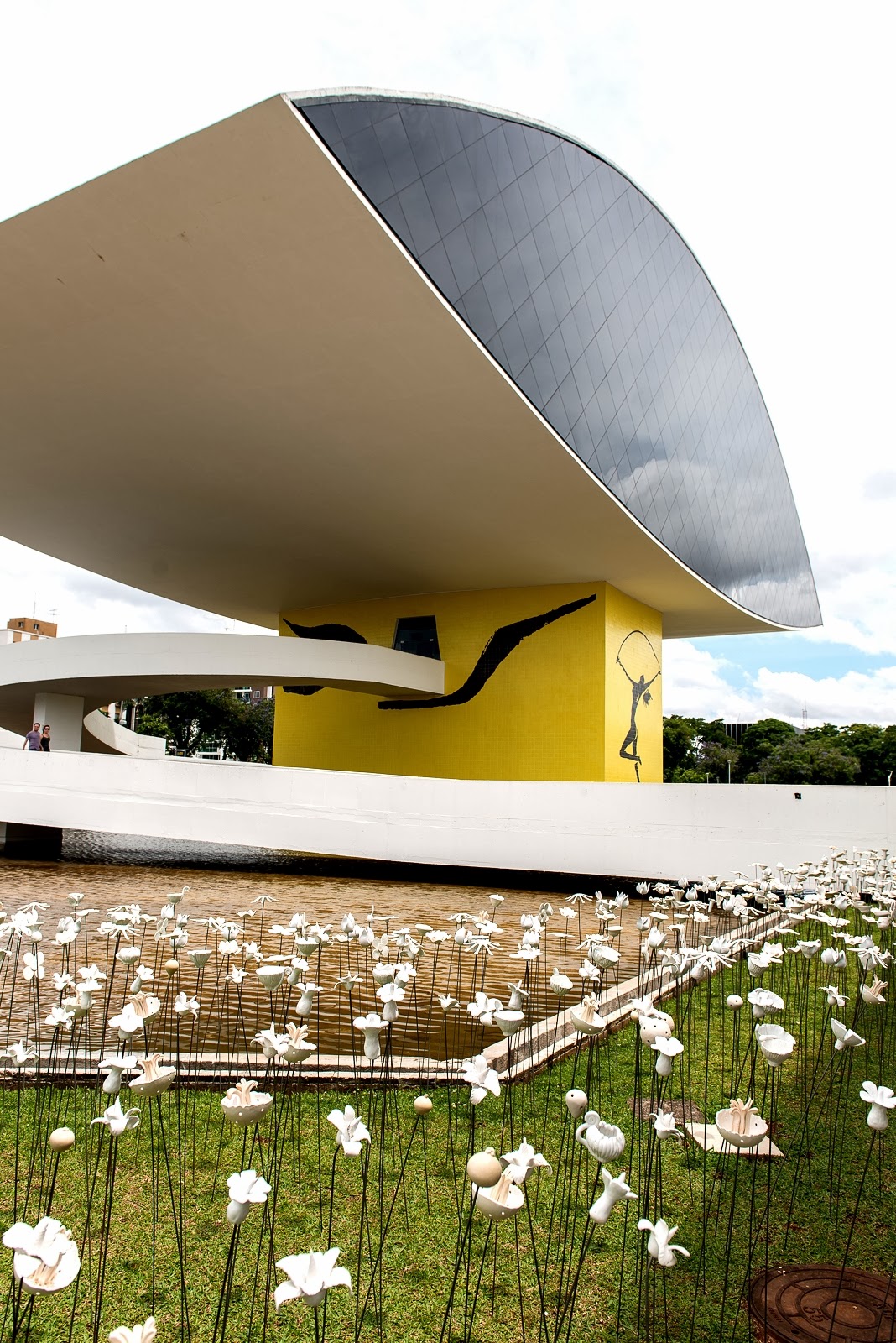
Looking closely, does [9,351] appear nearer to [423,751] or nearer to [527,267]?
[527,267]

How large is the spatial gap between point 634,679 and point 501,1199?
20.4 metres

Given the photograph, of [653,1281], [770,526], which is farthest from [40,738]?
[770,526]

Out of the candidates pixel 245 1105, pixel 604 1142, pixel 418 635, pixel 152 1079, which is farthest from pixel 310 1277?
pixel 418 635

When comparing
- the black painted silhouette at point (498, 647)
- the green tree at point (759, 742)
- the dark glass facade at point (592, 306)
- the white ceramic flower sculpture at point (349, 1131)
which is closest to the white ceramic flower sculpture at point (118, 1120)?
the white ceramic flower sculpture at point (349, 1131)

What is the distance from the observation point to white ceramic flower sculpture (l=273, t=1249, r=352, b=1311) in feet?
4.73

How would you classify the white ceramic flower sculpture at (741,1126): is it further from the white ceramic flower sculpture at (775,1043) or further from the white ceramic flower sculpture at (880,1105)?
the white ceramic flower sculpture at (880,1105)

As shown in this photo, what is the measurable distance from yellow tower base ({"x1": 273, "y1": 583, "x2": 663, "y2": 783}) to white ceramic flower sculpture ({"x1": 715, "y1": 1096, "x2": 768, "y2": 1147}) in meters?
17.8

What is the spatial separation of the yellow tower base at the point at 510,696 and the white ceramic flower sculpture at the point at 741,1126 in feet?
58.5

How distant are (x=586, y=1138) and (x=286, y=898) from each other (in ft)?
35.1

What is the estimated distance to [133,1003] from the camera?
2582 millimetres

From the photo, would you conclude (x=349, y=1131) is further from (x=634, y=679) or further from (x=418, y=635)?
(x=418, y=635)

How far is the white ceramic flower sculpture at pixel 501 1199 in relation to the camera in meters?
1.63

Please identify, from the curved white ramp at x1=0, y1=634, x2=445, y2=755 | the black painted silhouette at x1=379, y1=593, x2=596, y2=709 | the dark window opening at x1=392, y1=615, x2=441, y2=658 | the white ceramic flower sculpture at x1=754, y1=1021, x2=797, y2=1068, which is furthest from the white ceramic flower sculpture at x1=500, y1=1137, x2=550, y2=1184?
the dark window opening at x1=392, y1=615, x2=441, y2=658

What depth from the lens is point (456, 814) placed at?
551 inches
